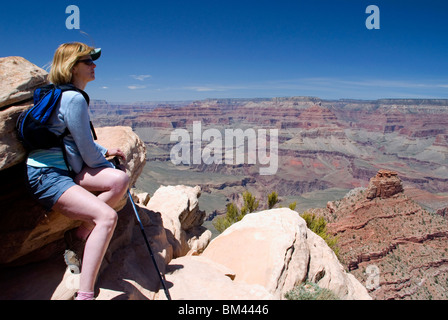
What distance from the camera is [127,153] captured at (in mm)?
6242

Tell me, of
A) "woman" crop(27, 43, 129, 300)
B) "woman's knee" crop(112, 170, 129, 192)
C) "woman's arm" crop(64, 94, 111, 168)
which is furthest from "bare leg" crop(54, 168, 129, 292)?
"woman's arm" crop(64, 94, 111, 168)

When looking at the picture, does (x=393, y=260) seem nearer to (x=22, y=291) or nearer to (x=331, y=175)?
(x=22, y=291)

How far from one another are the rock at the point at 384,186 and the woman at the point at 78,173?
184 ft

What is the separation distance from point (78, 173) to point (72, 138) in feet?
1.42

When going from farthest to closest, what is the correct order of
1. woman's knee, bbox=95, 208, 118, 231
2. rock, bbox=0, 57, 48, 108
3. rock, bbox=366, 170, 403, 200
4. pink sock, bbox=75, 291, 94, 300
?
rock, bbox=366, 170, 403, 200 < rock, bbox=0, 57, 48, 108 < woman's knee, bbox=95, 208, 118, 231 < pink sock, bbox=75, 291, 94, 300

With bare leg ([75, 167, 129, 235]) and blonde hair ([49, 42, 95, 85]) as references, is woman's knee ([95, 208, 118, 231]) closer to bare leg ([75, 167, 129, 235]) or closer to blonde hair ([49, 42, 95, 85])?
bare leg ([75, 167, 129, 235])

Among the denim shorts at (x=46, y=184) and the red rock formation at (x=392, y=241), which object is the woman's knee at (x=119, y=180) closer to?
the denim shorts at (x=46, y=184)

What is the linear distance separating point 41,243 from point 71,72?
2813mm

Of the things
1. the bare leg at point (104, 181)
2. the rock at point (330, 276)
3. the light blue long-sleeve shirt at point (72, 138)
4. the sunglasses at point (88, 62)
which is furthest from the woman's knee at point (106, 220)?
the rock at point (330, 276)

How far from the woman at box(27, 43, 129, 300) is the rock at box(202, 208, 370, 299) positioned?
352 cm

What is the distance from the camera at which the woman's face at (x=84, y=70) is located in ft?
11.4

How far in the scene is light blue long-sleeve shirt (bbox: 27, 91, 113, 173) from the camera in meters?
3.17

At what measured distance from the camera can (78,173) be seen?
352cm

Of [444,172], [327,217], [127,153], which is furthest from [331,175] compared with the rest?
[127,153]
